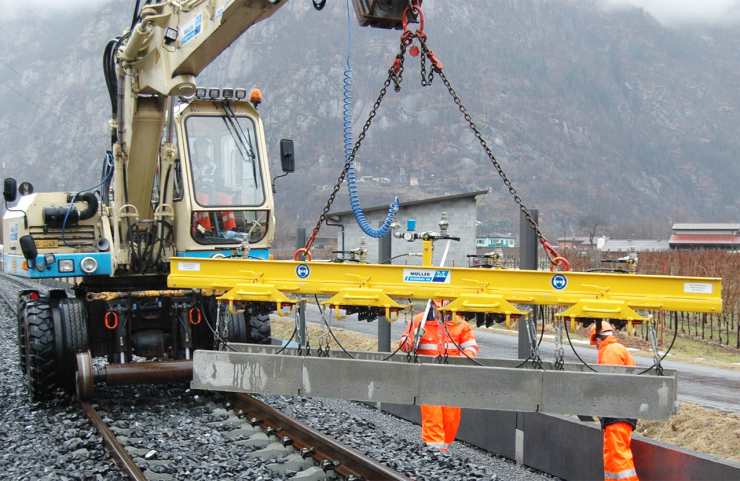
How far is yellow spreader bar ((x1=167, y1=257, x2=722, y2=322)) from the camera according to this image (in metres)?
5.40

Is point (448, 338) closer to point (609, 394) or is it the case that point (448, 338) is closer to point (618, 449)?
point (618, 449)

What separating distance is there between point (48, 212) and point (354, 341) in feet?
20.7

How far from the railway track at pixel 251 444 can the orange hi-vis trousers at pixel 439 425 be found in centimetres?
79

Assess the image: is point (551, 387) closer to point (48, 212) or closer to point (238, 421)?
point (238, 421)

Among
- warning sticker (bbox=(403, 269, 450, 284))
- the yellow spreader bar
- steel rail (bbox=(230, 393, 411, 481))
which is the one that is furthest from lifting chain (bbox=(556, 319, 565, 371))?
steel rail (bbox=(230, 393, 411, 481))

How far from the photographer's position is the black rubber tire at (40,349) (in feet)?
28.4

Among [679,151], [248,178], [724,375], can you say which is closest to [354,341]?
[248,178]

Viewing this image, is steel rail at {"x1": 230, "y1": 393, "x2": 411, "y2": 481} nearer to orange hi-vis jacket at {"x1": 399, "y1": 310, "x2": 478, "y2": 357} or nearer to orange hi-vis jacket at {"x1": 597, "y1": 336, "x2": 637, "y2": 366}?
orange hi-vis jacket at {"x1": 399, "y1": 310, "x2": 478, "y2": 357}

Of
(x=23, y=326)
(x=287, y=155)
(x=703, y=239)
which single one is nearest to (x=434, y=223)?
(x=287, y=155)

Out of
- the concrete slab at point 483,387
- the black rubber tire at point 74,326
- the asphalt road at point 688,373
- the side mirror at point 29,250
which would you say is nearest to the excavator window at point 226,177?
the black rubber tire at point 74,326

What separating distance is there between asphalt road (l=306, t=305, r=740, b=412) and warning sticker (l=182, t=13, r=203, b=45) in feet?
19.2

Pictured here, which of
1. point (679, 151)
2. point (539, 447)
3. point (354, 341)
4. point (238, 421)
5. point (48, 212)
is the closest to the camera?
point (539, 447)

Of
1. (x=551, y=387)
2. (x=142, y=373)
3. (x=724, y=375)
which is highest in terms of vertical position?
(x=551, y=387)

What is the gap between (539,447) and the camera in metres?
7.08
